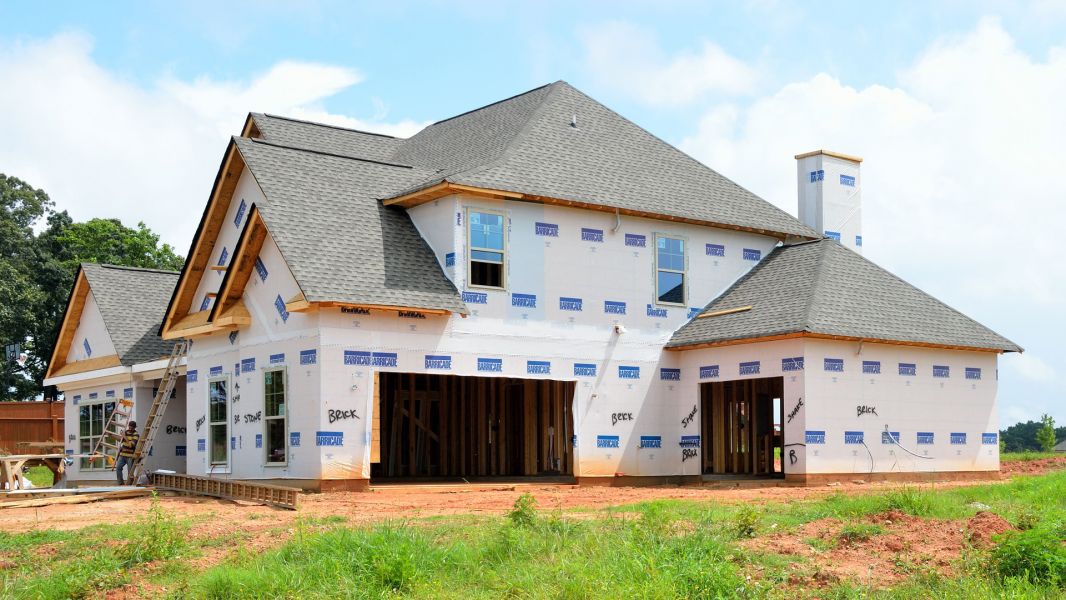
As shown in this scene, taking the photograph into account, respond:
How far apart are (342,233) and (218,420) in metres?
5.44

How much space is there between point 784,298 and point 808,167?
22.7 ft

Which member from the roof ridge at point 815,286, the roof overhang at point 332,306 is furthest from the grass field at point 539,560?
the roof ridge at point 815,286

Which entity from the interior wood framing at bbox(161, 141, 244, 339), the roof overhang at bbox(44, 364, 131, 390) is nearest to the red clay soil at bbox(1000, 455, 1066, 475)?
the interior wood framing at bbox(161, 141, 244, 339)

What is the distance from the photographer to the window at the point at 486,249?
24.2m

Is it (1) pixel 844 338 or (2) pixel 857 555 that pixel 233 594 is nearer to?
(2) pixel 857 555

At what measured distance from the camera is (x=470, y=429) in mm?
30500

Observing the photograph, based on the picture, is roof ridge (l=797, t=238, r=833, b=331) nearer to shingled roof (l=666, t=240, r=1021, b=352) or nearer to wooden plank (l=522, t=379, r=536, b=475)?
shingled roof (l=666, t=240, r=1021, b=352)

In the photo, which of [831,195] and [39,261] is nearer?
[831,195]

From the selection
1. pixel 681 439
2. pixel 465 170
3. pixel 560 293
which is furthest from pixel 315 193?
pixel 681 439

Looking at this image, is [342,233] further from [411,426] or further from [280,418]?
[411,426]

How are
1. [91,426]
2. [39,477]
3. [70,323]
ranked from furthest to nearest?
1. [39,477]
2. [70,323]
3. [91,426]

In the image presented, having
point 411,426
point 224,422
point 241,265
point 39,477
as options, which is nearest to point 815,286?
point 411,426

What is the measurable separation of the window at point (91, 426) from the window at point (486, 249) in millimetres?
12738

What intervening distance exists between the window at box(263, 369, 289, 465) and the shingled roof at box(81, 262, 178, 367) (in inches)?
295
